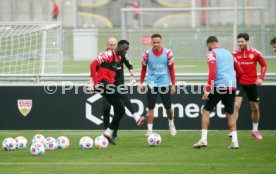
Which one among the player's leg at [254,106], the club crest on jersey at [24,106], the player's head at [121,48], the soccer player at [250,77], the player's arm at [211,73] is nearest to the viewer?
the player's arm at [211,73]

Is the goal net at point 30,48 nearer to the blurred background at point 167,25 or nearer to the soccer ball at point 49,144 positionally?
the blurred background at point 167,25

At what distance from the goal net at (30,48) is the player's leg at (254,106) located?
17.1 feet

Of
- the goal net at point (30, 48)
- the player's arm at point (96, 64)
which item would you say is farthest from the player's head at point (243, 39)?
the goal net at point (30, 48)

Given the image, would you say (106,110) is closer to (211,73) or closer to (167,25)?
(211,73)

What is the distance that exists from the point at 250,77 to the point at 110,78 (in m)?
2.84

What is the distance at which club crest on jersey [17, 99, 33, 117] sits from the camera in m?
20.6

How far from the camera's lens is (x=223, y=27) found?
3106 cm

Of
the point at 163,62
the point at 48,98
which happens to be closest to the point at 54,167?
the point at 163,62

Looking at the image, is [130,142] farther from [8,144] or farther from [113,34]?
[113,34]

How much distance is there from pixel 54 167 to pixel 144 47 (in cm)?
1653

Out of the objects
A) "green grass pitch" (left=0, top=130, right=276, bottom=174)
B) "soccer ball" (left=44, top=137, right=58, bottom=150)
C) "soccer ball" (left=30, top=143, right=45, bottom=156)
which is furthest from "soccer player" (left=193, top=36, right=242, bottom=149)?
"soccer ball" (left=30, top=143, right=45, bottom=156)

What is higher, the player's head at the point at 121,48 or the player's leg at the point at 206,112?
the player's head at the point at 121,48

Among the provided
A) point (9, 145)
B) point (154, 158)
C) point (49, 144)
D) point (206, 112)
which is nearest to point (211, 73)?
point (206, 112)

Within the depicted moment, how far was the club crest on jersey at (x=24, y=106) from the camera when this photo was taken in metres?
20.6
